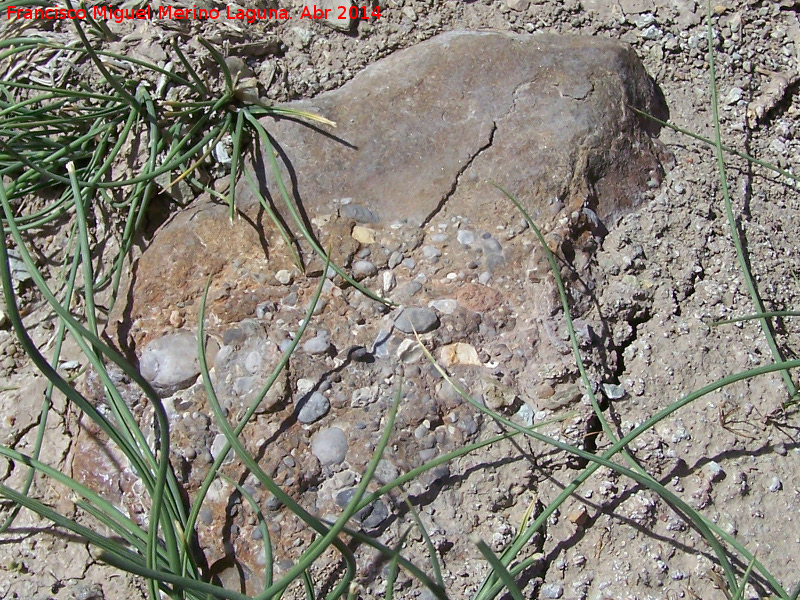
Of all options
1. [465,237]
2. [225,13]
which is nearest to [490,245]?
[465,237]

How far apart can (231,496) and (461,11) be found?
3.97 feet

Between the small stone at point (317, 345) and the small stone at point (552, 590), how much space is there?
529 millimetres

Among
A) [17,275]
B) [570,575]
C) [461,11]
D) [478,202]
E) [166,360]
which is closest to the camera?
[570,575]

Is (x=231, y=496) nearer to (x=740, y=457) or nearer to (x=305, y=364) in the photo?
(x=305, y=364)

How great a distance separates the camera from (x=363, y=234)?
1.26 meters

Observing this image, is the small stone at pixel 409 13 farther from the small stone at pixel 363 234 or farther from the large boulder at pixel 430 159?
the small stone at pixel 363 234

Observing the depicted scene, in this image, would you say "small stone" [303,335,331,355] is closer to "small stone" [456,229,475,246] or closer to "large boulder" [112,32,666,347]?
"large boulder" [112,32,666,347]

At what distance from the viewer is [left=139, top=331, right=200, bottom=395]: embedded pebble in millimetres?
1162

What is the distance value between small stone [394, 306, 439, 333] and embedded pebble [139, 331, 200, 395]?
0.37 meters

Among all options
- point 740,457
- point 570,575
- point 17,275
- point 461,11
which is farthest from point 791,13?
point 17,275

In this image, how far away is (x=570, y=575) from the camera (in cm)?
105

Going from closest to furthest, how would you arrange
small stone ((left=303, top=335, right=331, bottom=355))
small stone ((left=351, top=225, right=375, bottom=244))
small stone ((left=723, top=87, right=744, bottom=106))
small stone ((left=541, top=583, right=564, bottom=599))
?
small stone ((left=541, top=583, right=564, bottom=599)) → small stone ((left=303, top=335, right=331, bottom=355)) → small stone ((left=351, top=225, right=375, bottom=244)) → small stone ((left=723, top=87, right=744, bottom=106))

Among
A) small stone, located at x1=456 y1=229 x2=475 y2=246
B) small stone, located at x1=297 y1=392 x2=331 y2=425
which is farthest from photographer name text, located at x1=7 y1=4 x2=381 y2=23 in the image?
small stone, located at x1=297 y1=392 x2=331 y2=425

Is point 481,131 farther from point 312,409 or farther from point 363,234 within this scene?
point 312,409
